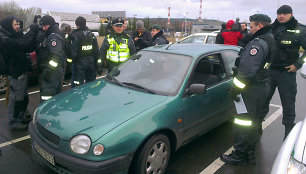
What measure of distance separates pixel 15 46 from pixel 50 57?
55 cm

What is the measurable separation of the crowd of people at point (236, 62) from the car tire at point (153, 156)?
1008mm

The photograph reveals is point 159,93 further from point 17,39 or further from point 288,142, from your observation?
point 17,39

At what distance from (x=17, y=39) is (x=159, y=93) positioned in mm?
2443

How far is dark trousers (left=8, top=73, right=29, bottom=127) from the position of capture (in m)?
4.05

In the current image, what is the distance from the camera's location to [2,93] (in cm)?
613

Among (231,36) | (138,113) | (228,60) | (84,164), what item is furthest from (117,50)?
(231,36)

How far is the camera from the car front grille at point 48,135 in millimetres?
2447

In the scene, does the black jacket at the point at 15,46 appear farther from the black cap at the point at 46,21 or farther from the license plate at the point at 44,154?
the license plate at the point at 44,154

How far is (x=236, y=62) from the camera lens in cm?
336

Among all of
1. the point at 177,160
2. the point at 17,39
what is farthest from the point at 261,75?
the point at 17,39

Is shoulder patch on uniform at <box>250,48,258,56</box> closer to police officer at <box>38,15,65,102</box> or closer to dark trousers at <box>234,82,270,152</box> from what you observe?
dark trousers at <box>234,82,270,152</box>

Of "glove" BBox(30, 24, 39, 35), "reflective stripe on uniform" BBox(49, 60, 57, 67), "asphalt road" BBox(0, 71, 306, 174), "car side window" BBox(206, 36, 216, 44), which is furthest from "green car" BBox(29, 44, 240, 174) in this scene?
"car side window" BBox(206, 36, 216, 44)

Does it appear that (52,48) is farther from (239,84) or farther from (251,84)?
(251,84)

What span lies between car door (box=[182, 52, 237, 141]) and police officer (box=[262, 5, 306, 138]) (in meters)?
0.77
